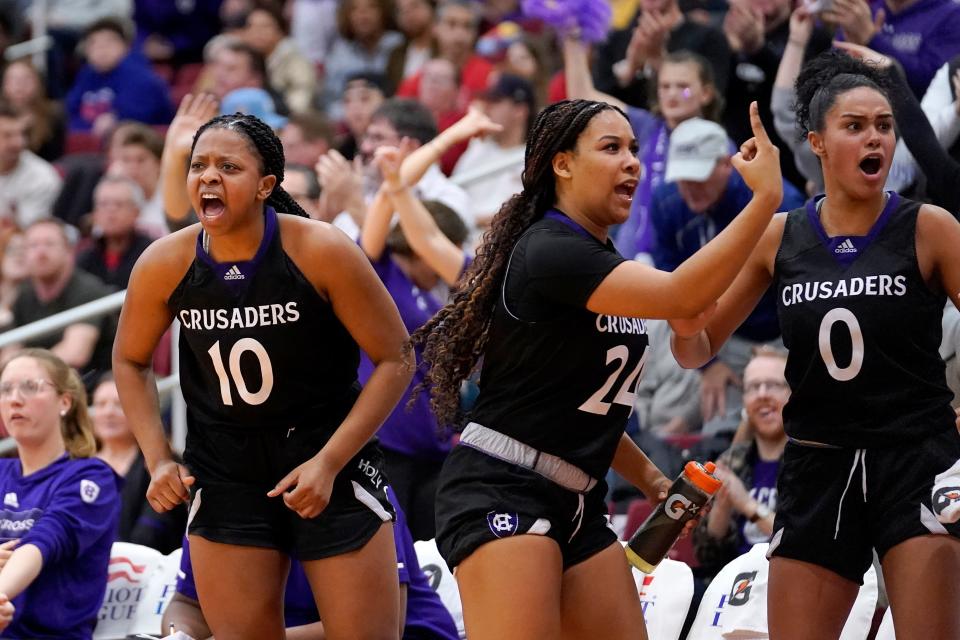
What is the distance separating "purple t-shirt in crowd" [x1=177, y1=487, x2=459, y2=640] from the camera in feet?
18.0

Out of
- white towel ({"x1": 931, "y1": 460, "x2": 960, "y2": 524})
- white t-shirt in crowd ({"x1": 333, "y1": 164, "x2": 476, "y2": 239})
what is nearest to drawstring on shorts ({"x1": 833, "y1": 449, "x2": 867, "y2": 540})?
white towel ({"x1": 931, "y1": 460, "x2": 960, "y2": 524})

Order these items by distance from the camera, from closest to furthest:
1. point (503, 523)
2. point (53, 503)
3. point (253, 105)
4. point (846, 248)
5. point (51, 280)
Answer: point (503, 523)
point (846, 248)
point (53, 503)
point (51, 280)
point (253, 105)

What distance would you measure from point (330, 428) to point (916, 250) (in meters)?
1.72

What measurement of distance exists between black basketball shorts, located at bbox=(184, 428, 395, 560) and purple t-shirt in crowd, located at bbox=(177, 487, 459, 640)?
88 cm

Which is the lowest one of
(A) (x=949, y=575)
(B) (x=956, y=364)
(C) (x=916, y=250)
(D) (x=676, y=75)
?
(A) (x=949, y=575)

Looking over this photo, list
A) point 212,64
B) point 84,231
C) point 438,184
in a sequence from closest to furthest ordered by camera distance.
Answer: point 438,184 < point 84,231 < point 212,64

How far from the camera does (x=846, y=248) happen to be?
4.42 metres

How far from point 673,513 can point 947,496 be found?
754mm

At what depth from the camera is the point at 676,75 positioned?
739 cm

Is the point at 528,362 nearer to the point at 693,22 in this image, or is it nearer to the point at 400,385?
the point at 400,385

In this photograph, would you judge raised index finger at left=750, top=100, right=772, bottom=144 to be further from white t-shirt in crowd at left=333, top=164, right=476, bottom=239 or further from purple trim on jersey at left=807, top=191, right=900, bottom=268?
white t-shirt in crowd at left=333, top=164, right=476, bottom=239

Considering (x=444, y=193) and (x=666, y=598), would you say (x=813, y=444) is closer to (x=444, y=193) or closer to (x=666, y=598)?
(x=666, y=598)

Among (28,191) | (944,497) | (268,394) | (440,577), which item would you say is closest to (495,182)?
(440,577)

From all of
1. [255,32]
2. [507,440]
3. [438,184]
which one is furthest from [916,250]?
[255,32]
